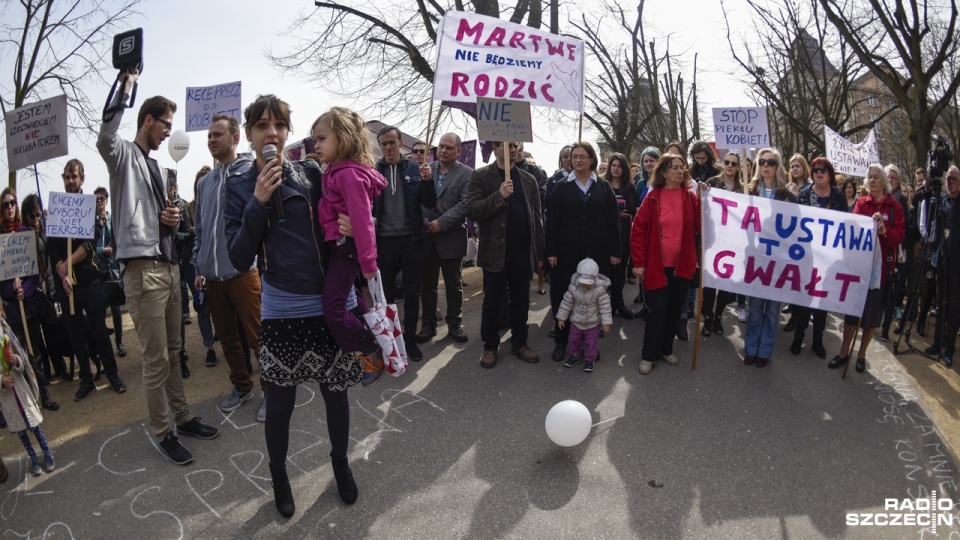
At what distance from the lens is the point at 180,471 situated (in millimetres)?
3877

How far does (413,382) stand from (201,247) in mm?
2017

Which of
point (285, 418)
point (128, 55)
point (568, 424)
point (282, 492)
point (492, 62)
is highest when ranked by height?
point (492, 62)

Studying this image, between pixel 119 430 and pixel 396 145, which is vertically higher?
pixel 396 145

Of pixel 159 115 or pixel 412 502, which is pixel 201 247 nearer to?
pixel 159 115

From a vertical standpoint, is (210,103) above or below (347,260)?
above

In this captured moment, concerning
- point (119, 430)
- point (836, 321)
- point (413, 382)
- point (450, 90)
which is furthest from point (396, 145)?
point (836, 321)

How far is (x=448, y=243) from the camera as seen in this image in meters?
6.47

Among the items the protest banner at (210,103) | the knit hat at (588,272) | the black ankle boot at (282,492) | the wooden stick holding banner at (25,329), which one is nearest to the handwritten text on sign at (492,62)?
the knit hat at (588,272)

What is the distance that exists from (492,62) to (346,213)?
11.2 ft

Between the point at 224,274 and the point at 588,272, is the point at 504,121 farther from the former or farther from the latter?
the point at 224,274

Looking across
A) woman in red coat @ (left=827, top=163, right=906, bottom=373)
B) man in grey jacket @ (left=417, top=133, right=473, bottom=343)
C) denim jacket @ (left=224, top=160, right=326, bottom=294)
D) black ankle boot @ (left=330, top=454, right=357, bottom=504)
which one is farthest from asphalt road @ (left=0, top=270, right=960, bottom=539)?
denim jacket @ (left=224, top=160, right=326, bottom=294)

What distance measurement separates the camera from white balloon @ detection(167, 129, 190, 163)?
6.60 m

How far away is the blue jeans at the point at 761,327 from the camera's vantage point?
5578 millimetres

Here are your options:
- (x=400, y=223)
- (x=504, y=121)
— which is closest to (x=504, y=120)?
(x=504, y=121)
